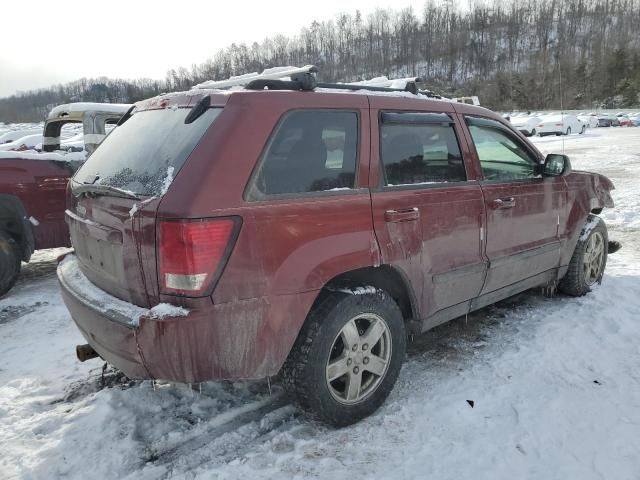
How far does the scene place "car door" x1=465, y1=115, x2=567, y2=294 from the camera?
3588mm

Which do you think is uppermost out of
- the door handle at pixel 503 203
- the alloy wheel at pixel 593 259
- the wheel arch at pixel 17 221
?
the door handle at pixel 503 203

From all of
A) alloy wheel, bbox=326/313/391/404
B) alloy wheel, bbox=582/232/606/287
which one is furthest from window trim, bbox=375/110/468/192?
alloy wheel, bbox=582/232/606/287

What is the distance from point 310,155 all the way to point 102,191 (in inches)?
44.7

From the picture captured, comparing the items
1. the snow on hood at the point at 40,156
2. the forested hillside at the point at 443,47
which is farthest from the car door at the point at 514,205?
the forested hillside at the point at 443,47

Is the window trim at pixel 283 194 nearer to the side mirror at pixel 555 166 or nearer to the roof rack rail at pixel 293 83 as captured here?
the roof rack rail at pixel 293 83

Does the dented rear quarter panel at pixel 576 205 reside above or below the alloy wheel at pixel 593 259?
above

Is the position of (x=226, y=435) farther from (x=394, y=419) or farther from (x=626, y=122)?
(x=626, y=122)

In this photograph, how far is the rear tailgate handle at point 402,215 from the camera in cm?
283

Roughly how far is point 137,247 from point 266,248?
24.3 inches

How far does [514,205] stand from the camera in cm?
371

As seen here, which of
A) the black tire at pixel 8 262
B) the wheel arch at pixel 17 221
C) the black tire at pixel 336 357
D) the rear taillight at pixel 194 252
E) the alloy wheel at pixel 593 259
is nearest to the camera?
the rear taillight at pixel 194 252

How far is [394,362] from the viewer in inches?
118

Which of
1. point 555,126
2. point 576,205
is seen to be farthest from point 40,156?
point 555,126

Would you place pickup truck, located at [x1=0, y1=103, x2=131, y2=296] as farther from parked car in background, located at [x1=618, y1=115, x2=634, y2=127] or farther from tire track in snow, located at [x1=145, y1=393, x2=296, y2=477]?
parked car in background, located at [x1=618, y1=115, x2=634, y2=127]
